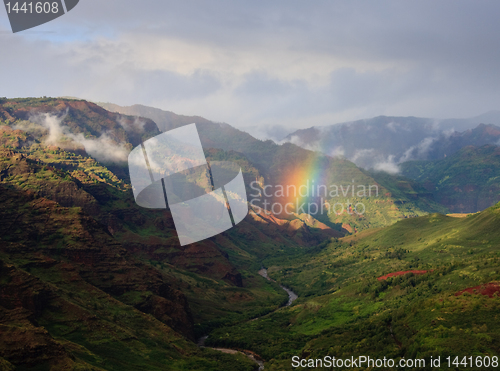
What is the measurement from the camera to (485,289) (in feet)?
246

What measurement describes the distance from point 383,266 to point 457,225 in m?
37.4

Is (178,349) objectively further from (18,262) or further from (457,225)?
(457,225)

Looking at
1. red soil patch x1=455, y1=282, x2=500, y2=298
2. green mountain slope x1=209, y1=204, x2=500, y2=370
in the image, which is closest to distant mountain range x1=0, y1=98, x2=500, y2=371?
green mountain slope x1=209, y1=204, x2=500, y2=370

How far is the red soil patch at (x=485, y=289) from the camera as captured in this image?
242ft

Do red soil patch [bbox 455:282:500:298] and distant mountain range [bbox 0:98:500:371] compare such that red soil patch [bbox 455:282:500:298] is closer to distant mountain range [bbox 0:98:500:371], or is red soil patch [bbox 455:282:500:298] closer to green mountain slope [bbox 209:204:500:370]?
green mountain slope [bbox 209:204:500:370]

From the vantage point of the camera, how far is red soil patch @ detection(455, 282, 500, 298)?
73.8 metres

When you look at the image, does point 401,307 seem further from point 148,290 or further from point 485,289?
point 148,290

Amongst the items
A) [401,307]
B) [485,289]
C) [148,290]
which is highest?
[148,290]

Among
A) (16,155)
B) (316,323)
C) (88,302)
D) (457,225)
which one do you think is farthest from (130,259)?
(457,225)

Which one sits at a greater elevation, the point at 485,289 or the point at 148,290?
the point at 148,290

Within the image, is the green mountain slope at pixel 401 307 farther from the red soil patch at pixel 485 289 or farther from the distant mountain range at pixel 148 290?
the distant mountain range at pixel 148 290

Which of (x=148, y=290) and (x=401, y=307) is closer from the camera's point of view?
(x=401, y=307)

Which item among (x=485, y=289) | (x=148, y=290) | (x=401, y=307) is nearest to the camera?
(x=485, y=289)

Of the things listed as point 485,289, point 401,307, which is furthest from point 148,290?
point 485,289
